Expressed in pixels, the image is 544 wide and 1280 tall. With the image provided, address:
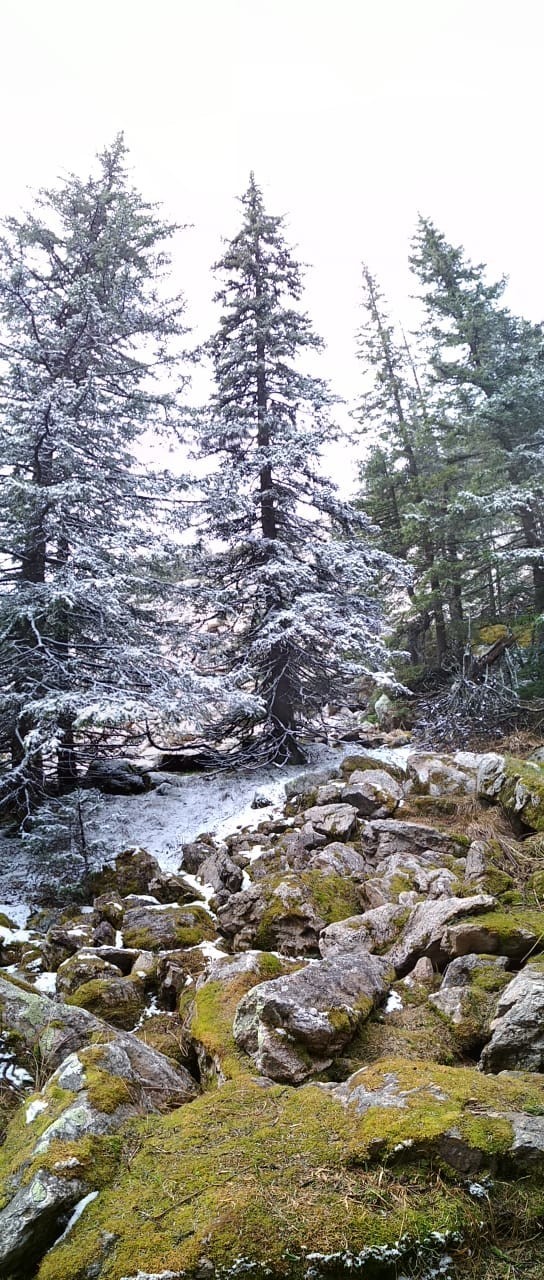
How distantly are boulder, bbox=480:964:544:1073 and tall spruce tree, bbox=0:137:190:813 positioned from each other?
518 cm

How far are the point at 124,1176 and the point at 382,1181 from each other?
42.2 inches

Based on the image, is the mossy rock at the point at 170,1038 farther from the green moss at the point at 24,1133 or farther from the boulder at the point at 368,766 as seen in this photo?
the boulder at the point at 368,766

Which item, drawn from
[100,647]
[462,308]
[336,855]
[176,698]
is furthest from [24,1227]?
[462,308]

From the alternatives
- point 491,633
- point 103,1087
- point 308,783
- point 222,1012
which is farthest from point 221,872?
point 491,633

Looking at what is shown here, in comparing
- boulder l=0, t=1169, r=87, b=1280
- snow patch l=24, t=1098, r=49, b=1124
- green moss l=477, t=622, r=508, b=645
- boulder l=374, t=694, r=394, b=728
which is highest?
green moss l=477, t=622, r=508, b=645

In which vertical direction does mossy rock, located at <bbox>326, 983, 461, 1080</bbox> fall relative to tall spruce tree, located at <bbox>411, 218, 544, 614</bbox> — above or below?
below

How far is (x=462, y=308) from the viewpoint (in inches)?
656

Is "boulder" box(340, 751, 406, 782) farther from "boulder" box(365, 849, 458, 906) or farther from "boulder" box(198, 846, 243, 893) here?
"boulder" box(365, 849, 458, 906)

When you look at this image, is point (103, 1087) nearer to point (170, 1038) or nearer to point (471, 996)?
point (170, 1038)

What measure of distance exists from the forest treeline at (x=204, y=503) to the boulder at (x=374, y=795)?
2023mm

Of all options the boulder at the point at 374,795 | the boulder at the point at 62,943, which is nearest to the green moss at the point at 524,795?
the boulder at the point at 374,795

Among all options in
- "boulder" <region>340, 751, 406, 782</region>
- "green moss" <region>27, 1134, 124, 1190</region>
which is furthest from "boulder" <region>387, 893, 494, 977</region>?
"boulder" <region>340, 751, 406, 782</region>

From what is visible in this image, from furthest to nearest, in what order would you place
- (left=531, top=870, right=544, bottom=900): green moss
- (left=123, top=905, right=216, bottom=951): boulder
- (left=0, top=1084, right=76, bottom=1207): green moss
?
1. (left=123, top=905, right=216, bottom=951): boulder
2. (left=531, top=870, right=544, bottom=900): green moss
3. (left=0, top=1084, right=76, bottom=1207): green moss

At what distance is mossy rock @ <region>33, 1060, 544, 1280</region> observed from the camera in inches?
79.6
